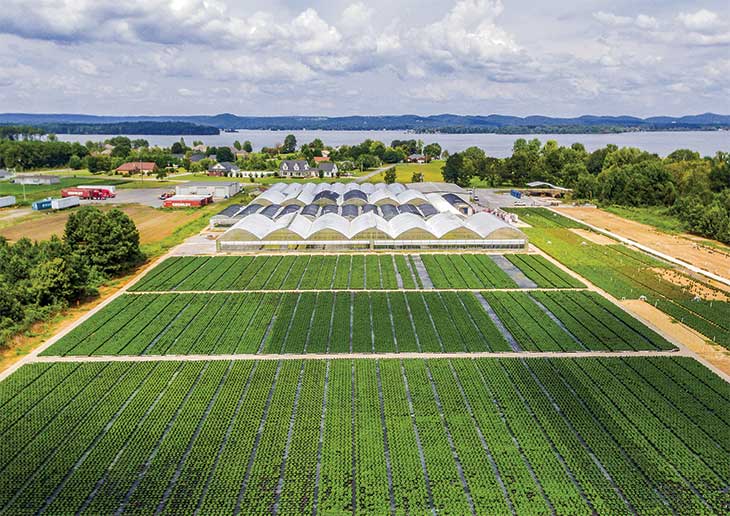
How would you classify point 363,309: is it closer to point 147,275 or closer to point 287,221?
point 147,275

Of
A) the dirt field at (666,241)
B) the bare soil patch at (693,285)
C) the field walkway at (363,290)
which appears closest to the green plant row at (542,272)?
the field walkway at (363,290)

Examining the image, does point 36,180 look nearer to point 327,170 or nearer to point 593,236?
point 327,170

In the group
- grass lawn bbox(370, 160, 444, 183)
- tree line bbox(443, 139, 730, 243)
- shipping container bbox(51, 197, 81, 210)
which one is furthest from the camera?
grass lawn bbox(370, 160, 444, 183)

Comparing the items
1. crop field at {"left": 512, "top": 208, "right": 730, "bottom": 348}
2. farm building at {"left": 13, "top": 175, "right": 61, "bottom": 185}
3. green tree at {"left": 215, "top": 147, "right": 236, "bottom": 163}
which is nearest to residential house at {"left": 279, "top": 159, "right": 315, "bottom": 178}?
green tree at {"left": 215, "top": 147, "right": 236, "bottom": 163}

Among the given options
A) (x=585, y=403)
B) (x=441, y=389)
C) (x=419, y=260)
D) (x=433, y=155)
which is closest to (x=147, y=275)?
(x=419, y=260)

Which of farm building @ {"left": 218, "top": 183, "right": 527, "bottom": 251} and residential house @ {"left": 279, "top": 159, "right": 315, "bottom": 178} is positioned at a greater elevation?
residential house @ {"left": 279, "top": 159, "right": 315, "bottom": 178}

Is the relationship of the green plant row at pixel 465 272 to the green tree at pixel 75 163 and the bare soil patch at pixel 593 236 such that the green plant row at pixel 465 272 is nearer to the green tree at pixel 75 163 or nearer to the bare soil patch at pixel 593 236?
the bare soil patch at pixel 593 236

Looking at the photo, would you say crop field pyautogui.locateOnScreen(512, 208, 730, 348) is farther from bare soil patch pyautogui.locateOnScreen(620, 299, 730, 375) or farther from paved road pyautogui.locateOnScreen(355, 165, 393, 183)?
paved road pyautogui.locateOnScreen(355, 165, 393, 183)

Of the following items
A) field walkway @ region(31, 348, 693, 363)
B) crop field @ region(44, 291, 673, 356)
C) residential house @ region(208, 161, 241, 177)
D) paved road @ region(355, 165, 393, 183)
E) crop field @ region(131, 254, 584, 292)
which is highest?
residential house @ region(208, 161, 241, 177)
